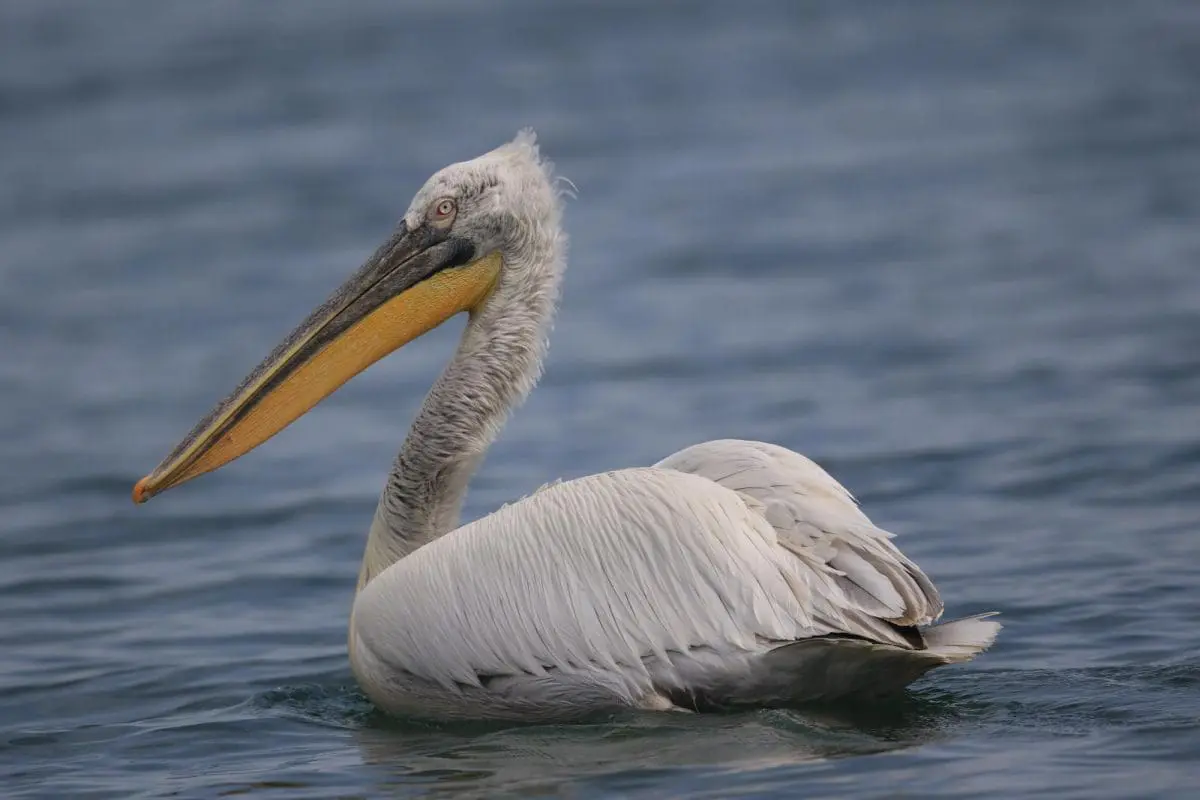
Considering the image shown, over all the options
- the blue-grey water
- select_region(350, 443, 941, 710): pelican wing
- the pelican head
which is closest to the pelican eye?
the pelican head

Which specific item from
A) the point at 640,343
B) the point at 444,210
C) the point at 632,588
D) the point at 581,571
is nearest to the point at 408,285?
the point at 444,210

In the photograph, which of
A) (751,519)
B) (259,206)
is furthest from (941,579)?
(259,206)

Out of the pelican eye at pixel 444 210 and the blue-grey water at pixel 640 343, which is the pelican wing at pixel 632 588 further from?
the pelican eye at pixel 444 210

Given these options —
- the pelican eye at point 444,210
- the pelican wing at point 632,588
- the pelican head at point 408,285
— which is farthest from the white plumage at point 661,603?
the pelican eye at point 444,210

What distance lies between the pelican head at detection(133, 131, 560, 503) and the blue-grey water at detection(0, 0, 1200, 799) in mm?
788

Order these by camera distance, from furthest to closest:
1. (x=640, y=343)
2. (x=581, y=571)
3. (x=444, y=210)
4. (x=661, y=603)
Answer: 1. (x=640, y=343)
2. (x=444, y=210)
3. (x=581, y=571)
4. (x=661, y=603)

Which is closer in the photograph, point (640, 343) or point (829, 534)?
point (829, 534)

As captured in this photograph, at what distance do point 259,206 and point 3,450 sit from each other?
3227 millimetres

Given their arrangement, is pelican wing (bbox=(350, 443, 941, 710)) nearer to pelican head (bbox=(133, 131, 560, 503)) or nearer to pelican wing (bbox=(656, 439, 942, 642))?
pelican wing (bbox=(656, 439, 942, 642))

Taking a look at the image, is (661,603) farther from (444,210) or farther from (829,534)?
(444,210)

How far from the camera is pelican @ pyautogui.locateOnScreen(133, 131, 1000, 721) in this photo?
4.36 m

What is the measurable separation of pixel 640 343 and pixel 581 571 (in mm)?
4529

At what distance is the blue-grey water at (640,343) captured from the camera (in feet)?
15.1

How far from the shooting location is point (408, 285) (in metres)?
5.25
